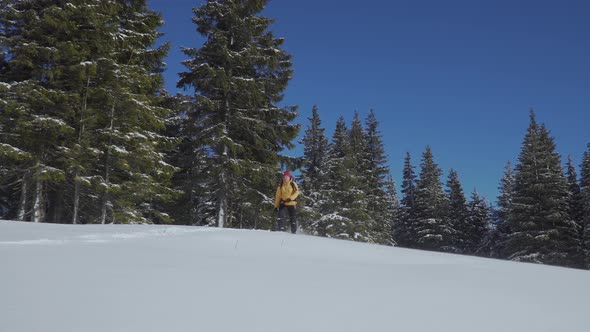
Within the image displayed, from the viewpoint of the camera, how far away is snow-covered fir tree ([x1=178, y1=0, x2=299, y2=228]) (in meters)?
17.6

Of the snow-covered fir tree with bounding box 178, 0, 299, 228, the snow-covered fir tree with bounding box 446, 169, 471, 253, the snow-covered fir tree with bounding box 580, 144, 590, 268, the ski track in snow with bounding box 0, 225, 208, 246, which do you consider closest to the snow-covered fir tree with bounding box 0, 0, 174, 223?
the snow-covered fir tree with bounding box 178, 0, 299, 228

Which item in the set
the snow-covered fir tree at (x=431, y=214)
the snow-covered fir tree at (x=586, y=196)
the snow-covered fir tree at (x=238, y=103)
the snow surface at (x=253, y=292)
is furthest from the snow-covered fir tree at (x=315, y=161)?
the snow surface at (x=253, y=292)

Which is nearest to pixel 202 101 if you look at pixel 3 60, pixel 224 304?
pixel 3 60

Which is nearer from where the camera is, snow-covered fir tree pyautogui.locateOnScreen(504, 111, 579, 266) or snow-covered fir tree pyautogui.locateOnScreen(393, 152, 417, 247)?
snow-covered fir tree pyautogui.locateOnScreen(504, 111, 579, 266)

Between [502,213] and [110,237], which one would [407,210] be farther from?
[110,237]

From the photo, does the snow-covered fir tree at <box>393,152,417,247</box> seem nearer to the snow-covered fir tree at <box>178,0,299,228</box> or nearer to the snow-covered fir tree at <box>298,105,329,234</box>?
the snow-covered fir tree at <box>298,105,329,234</box>

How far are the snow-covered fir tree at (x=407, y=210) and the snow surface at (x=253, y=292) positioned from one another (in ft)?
133

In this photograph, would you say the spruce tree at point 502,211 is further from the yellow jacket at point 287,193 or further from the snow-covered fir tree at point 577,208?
the yellow jacket at point 287,193

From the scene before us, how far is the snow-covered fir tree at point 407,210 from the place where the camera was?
4534 centimetres

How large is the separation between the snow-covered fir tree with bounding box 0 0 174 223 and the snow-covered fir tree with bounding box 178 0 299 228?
7.88ft

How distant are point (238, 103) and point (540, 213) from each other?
24.1 metres

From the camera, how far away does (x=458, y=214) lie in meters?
44.0

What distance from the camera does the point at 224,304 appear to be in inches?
127

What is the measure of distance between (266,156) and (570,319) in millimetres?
16336
